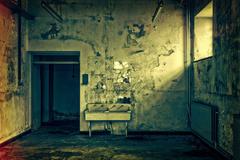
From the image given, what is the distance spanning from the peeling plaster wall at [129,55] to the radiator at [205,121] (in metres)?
0.66

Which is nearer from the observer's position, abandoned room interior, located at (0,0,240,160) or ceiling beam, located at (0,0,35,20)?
ceiling beam, located at (0,0,35,20)

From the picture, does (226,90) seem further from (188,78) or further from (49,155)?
(49,155)

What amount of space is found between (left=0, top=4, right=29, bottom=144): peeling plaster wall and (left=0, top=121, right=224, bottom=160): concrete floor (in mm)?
359

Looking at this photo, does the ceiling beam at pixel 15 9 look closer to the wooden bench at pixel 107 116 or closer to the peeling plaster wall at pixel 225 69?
the wooden bench at pixel 107 116

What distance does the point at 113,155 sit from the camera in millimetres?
5176

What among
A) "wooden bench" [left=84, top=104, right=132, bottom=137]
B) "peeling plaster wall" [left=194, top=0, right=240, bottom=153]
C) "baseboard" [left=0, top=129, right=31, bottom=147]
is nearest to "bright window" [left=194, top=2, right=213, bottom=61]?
"peeling plaster wall" [left=194, top=0, right=240, bottom=153]

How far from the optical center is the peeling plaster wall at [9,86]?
19.6ft

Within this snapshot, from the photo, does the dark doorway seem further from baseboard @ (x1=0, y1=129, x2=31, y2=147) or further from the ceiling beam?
the ceiling beam

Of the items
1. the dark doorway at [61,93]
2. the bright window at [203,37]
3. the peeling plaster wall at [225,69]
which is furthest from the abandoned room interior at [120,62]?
the dark doorway at [61,93]

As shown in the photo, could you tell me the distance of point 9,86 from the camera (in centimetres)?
630

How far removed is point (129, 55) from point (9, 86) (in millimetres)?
3034

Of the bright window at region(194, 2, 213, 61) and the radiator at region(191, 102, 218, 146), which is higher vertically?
the bright window at region(194, 2, 213, 61)

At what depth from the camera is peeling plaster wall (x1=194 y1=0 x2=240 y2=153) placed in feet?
14.5

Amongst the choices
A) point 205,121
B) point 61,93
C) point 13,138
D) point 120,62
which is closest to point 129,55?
point 120,62
